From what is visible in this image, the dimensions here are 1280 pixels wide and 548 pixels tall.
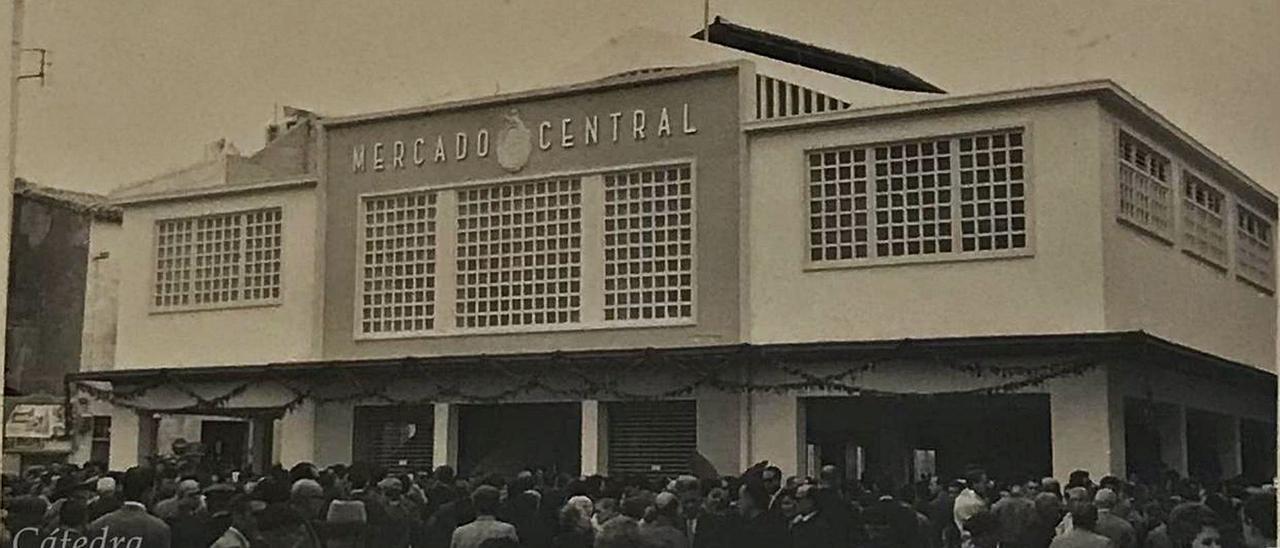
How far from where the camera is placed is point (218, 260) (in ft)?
11.7

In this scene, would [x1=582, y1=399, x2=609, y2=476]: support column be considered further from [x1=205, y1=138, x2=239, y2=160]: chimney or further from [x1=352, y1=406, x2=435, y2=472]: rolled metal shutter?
[x1=205, y1=138, x2=239, y2=160]: chimney

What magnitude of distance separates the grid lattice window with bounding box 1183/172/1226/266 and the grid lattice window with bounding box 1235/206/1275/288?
26mm

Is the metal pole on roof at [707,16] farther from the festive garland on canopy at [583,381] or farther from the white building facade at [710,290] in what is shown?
the festive garland on canopy at [583,381]

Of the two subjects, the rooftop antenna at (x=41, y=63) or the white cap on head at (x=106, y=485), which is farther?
the rooftop antenna at (x=41, y=63)

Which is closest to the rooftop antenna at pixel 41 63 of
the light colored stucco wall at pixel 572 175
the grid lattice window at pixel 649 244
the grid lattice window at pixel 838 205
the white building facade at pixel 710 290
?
the white building facade at pixel 710 290

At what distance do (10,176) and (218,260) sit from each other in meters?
0.55

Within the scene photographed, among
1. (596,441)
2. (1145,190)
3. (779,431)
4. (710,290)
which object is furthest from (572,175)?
(1145,190)

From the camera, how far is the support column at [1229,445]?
108 inches

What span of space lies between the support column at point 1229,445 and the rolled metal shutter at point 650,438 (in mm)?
970

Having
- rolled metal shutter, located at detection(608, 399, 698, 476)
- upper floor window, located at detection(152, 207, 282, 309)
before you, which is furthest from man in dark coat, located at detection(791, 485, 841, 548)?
upper floor window, located at detection(152, 207, 282, 309)

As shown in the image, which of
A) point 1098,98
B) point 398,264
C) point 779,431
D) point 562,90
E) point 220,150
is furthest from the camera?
point 220,150

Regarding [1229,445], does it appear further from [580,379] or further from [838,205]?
[580,379]

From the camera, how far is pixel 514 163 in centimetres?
336

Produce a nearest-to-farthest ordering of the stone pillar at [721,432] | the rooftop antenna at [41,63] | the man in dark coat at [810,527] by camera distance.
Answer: the man in dark coat at [810,527] → the stone pillar at [721,432] → the rooftop antenna at [41,63]
